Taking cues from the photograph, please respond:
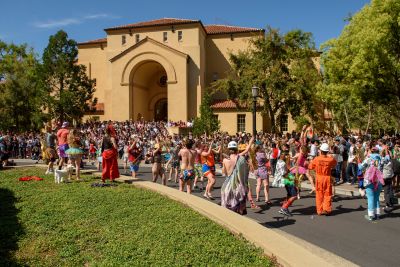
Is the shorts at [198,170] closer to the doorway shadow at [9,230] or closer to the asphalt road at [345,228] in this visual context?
the asphalt road at [345,228]

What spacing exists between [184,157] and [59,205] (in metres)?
3.63

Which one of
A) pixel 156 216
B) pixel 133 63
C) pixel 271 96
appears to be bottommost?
pixel 156 216

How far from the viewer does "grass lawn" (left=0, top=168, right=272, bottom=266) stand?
5438 millimetres

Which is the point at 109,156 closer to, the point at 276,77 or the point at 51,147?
the point at 51,147

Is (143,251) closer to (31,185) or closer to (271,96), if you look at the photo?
(31,185)

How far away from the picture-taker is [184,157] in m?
10.7

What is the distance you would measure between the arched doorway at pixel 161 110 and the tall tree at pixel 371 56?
22.5m

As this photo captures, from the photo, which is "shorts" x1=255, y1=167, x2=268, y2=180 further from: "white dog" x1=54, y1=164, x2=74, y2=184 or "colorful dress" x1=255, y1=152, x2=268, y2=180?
"white dog" x1=54, y1=164, x2=74, y2=184

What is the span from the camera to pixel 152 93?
1699 inches

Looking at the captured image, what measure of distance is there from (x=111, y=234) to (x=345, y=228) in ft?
16.7

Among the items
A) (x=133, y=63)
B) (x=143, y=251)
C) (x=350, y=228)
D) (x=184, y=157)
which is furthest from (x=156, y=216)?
(x=133, y=63)

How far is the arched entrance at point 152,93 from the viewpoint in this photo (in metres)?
41.0

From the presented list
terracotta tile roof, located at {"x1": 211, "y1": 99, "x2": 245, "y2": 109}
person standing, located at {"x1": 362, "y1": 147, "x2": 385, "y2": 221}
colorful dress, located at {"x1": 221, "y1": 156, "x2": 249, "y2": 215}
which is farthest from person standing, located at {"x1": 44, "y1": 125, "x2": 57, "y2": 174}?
terracotta tile roof, located at {"x1": 211, "y1": 99, "x2": 245, "y2": 109}

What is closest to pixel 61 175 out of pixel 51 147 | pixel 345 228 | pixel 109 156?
pixel 109 156
